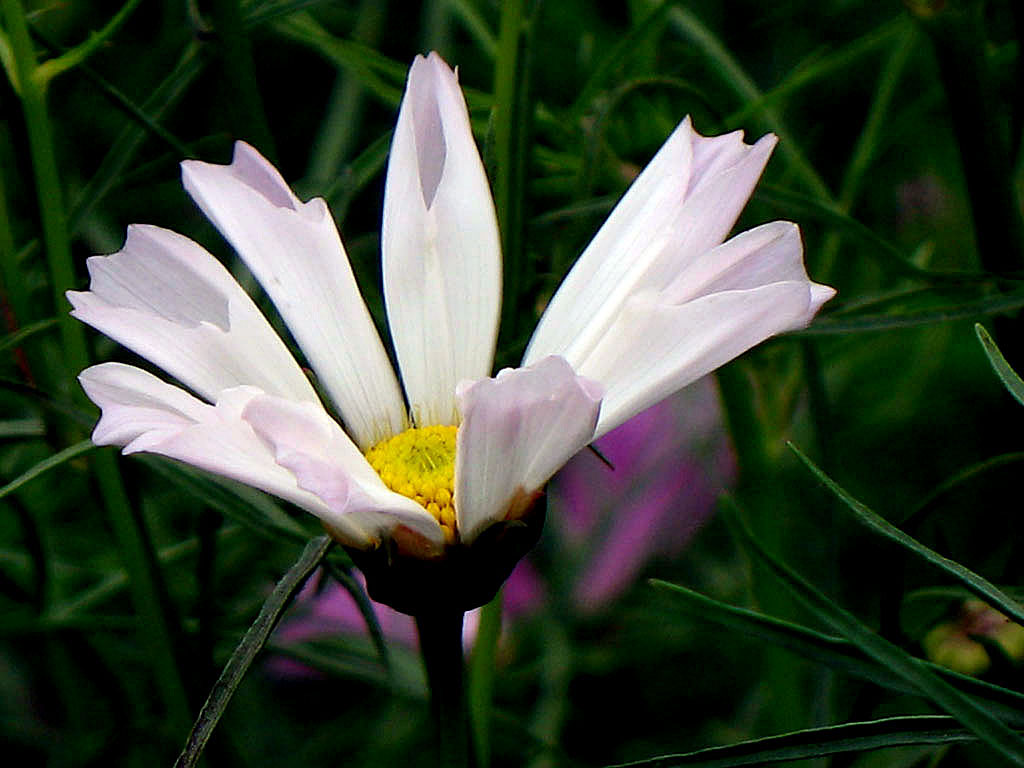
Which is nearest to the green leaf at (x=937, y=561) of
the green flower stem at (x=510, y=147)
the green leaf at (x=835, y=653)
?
the green leaf at (x=835, y=653)

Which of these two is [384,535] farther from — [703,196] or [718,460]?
[718,460]

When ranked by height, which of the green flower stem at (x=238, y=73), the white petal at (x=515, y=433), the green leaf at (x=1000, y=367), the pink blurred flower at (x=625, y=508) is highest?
the green flower stem at (x=238, y=73)

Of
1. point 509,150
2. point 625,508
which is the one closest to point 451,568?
point 509,150

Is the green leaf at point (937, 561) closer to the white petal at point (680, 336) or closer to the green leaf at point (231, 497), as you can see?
the white petal at point (680, 336)

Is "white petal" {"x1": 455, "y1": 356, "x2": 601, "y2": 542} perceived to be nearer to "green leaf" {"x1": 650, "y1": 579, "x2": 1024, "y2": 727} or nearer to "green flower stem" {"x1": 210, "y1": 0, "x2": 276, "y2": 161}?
"green leaf" {"x1": 650, "y1": 579, "x2": 1024, "y2": 727}

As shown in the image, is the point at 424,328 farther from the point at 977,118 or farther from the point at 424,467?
the point at 977,118

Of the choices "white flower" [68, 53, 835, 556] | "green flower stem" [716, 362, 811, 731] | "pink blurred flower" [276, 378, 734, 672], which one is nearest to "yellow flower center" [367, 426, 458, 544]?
"white flower" [68, 53, 835, 556]
